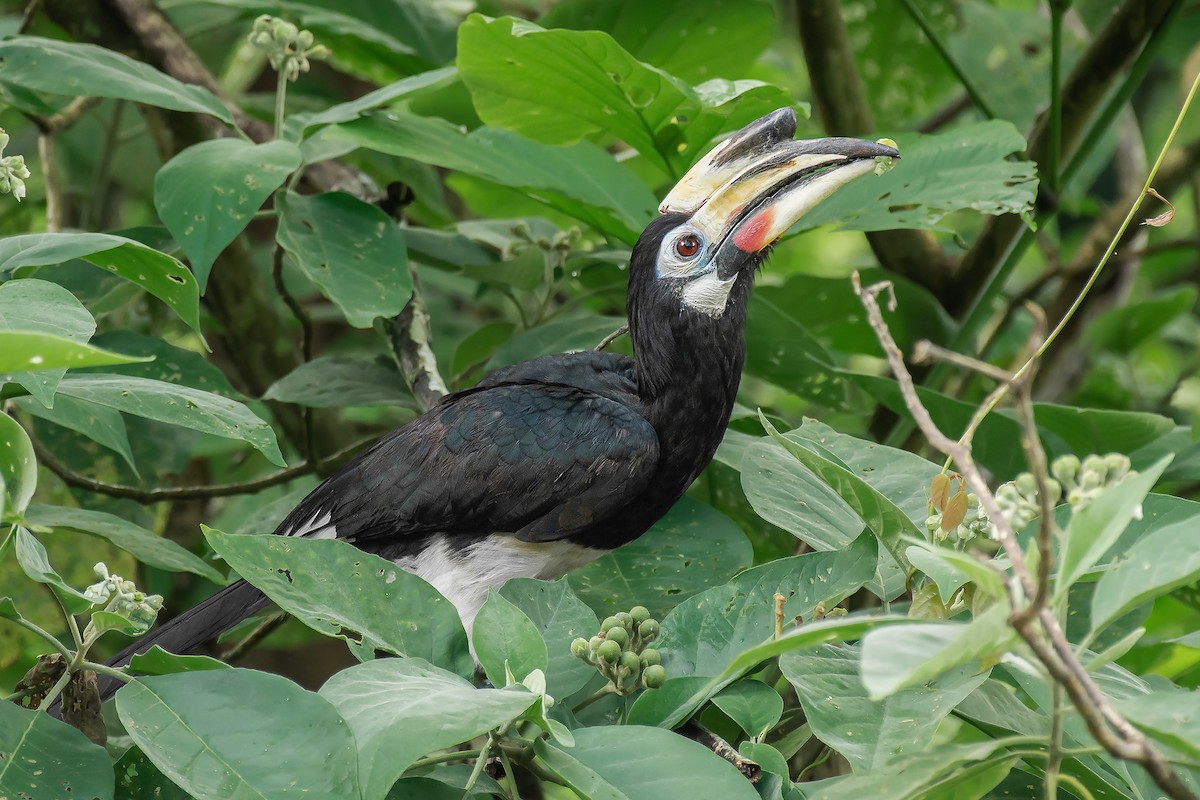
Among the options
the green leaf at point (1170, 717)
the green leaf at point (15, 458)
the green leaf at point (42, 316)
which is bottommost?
the green leaf at point (1170, 717)

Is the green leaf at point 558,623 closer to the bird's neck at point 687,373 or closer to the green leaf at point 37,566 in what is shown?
the green leaf at point 37,566

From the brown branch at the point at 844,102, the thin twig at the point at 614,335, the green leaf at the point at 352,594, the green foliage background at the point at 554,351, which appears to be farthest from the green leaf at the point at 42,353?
the brown branch at the point at 844,102

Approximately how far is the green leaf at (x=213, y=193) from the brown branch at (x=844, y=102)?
120cm

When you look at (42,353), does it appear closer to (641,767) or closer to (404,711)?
(404,711)

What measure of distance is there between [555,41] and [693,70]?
77 centimetres

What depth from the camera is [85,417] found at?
1.61 meters

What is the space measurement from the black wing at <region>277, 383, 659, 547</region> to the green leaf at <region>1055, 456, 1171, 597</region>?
1069mm

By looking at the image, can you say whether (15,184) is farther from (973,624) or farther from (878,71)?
(878,71)

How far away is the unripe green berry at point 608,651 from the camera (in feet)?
4.18

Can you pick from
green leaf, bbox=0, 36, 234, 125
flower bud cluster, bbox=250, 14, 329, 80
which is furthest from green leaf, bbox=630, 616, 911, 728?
flower bud cluster, bbox=250, 14, 329, 80

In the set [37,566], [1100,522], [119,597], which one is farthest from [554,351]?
[1100,522]

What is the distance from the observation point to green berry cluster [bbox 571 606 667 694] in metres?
1.28

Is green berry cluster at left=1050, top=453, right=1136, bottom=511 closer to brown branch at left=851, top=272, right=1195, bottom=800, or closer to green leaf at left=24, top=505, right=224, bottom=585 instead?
brown branch at left=851, top=272, right=1195, bottom=800

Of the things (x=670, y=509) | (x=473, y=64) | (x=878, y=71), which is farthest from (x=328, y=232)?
(x=878, y=71)
